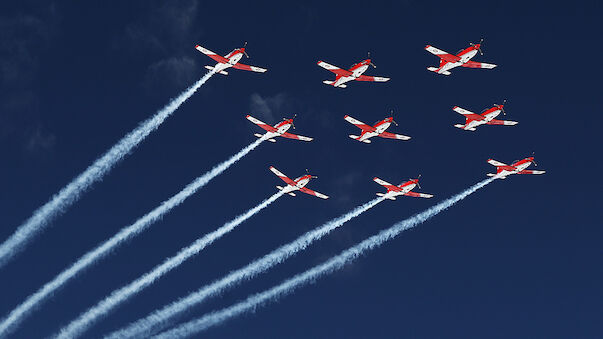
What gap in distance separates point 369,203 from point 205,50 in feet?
161

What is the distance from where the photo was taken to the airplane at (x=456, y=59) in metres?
183

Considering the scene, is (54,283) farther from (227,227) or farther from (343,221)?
(343,221)

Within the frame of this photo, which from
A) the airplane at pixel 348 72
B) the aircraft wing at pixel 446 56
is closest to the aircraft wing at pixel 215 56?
the airplane at pixel 348 72

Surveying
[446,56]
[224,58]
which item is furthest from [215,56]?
[446,56]

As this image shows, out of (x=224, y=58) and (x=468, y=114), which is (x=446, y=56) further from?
(x=224, y=58)

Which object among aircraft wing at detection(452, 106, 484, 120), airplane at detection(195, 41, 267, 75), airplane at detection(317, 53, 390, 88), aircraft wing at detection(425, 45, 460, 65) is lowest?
aircraft wing at detection(452, 106, 484, 120)

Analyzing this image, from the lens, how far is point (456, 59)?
186m

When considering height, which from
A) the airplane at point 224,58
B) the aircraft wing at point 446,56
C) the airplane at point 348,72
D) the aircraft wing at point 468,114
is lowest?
the aircraft wing at point 468,114

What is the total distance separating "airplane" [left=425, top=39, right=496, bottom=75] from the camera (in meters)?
183

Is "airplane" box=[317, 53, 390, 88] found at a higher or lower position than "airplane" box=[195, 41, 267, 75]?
lower

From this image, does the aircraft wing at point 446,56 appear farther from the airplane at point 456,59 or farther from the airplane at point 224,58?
the airplane at point 224,58

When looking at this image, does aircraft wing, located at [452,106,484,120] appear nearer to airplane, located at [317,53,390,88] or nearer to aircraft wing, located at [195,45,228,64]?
airplane, located at [317,53,390,88]

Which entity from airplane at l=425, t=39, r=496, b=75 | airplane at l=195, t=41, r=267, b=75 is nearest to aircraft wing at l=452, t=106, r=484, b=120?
airplane at l=425, t=39, r=496, b=75

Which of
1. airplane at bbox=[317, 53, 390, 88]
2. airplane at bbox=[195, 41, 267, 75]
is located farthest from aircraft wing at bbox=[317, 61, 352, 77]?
airplane at bbox=[195, 41, 267, 75]
